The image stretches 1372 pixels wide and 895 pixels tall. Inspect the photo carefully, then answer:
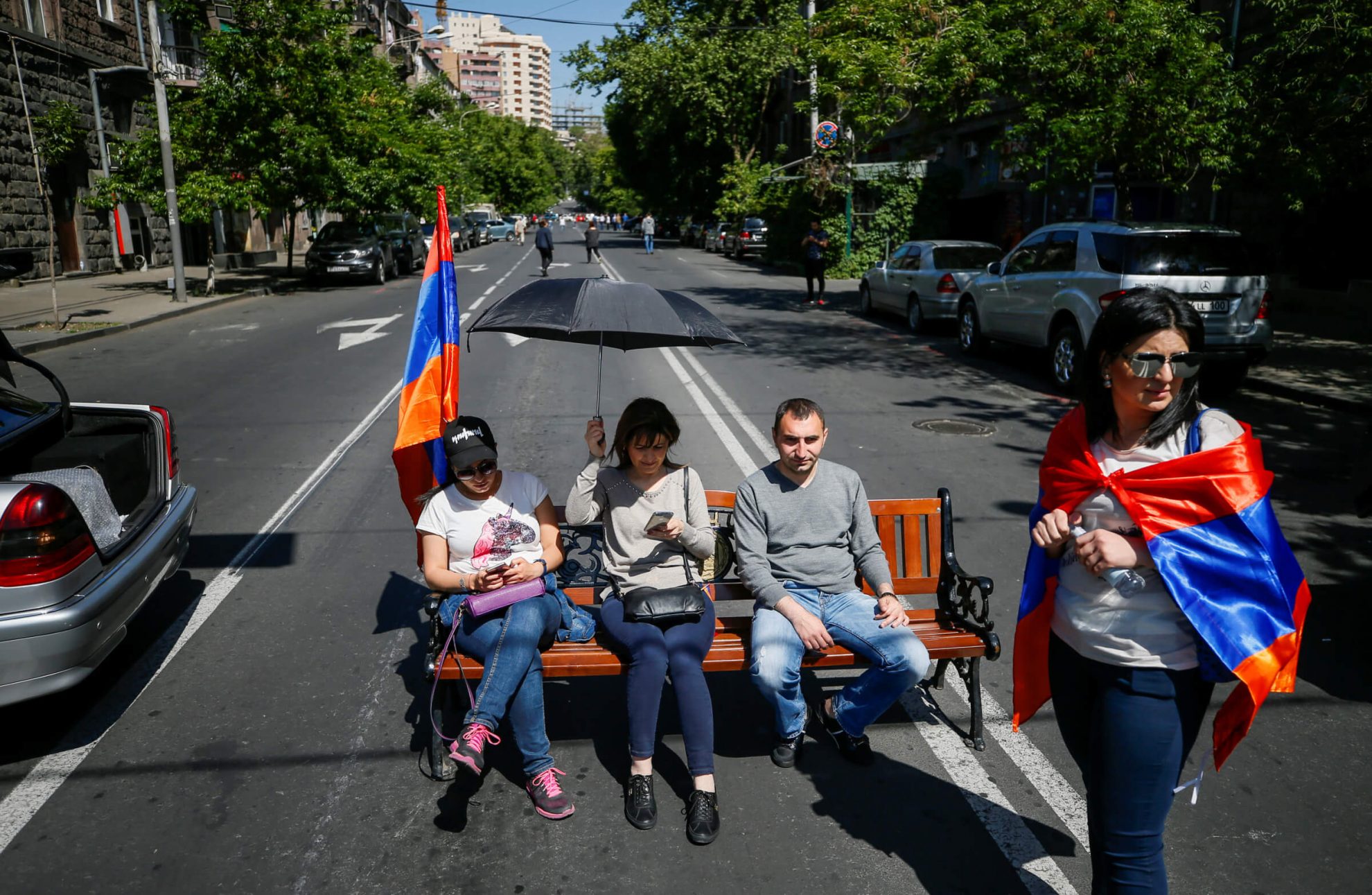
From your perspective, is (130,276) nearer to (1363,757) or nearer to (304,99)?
(304,99)

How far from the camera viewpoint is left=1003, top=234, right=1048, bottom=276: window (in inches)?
504

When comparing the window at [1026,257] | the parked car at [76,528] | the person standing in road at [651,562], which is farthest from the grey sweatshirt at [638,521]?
the window at [1026,257]

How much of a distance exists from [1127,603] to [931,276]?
49.5 ft

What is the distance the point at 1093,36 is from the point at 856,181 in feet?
45.8

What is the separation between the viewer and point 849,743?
3955 mm

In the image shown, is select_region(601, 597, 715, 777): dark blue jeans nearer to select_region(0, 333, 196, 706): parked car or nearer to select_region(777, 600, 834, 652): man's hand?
select_region(777, 600, 834, 652): man's hand

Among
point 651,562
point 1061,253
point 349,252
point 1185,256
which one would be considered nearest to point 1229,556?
point 651,562

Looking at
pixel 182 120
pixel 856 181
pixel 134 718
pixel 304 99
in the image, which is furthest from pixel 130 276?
pixel 134 718

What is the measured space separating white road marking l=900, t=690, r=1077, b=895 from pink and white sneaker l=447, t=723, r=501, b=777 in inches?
67.0

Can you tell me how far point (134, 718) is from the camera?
424 centimetres

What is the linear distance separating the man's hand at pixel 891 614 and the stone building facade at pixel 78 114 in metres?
23.6

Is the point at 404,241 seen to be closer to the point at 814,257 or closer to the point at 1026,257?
the point at 814,257

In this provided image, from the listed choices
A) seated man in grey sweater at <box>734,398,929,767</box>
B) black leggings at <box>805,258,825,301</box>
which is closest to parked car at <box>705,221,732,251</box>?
black leggings at <box>805,258,825,301</box>

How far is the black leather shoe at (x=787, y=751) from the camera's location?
12.8ft
